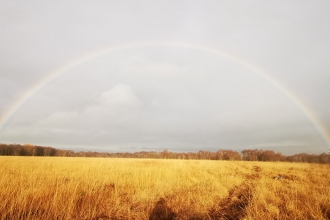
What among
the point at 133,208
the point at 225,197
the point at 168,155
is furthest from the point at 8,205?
the point at 168,155

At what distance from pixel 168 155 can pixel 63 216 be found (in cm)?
9693

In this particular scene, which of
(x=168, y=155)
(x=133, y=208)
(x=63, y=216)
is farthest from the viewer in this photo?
(x=168, y=155)

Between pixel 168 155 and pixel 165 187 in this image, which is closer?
pixel 165 187

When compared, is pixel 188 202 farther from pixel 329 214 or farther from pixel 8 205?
pixel 8 205

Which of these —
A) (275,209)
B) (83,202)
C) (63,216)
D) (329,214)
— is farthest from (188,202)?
(329,214)

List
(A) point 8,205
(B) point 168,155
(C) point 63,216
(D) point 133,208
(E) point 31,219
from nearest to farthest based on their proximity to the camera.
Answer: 1. (E) point 31,219
2. (C) point 63,216
3. (A) point 8,205
4. (D) point 133,208
5. (B) point 168,155

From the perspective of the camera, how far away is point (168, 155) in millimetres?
99375

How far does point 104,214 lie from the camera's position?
4898mm

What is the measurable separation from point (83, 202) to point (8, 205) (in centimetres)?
176

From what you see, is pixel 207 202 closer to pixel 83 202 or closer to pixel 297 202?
pixel 297 202

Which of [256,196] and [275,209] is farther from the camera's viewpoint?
[256,196]

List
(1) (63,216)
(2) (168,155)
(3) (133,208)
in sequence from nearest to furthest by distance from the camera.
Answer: (1) (63,216) < (3) (133,208) < (2) (168,155)

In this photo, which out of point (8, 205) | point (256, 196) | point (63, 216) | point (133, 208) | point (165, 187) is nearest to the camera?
point (63, 216)

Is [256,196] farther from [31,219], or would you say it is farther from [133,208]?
[31,219]
